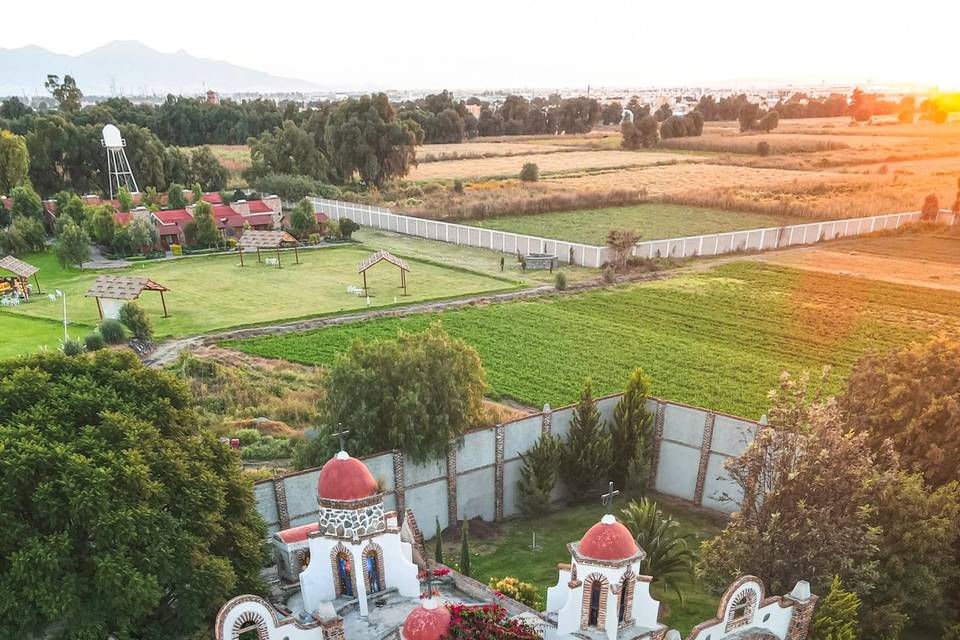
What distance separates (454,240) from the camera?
60.6m

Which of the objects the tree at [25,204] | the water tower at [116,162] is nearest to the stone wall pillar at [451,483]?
the tree at [25,204]

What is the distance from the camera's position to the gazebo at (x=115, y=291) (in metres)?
37.2

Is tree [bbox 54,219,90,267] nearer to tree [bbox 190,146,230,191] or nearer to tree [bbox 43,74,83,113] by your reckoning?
tree [bbox 190,146,230,191]

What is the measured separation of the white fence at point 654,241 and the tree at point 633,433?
29236mm

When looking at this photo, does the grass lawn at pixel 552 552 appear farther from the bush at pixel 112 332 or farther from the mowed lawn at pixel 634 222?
the mowed lawn at pixel 634 222

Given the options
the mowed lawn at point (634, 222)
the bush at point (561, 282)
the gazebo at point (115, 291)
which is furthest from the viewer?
the mowed lawn at point (634, 222)

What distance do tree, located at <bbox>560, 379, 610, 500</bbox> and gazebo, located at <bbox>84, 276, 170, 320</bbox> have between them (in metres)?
27.1

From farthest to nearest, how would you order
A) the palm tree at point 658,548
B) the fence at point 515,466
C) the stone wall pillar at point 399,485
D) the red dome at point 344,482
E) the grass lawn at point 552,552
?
the fence at point 515,466, the stone wall pillar at point 399,485, the grass lawn at point 552,552, the palm tree at point 658,548, the red dome at point 344,482

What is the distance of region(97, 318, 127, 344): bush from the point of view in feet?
111

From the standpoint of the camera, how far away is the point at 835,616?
13.2m

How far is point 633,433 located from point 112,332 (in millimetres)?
26792

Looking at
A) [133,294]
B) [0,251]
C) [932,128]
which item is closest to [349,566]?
[133,294]

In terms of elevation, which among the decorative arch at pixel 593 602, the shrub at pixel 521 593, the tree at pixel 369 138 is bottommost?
the shrub at pixel 521 593

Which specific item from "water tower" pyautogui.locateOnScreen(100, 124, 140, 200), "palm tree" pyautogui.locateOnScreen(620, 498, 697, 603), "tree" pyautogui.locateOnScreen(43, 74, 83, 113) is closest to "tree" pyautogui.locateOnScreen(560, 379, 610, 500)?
"palm tree" pyautogui.locateOnScreen(620, 498, 697, 603)
